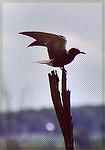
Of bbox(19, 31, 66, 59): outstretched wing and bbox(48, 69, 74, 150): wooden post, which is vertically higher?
bbox(19, 31, 66, 59): outstretched wing

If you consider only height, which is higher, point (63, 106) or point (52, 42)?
point (52, 42)

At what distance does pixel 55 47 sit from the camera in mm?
718

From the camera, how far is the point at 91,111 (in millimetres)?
898

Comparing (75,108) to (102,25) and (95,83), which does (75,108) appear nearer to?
(95,83)

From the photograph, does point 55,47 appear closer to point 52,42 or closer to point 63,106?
point 52,42

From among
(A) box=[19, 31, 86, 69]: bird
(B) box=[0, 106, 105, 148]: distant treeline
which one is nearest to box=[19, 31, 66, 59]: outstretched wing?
(A) box=[19, 31, 86, 69]: bird

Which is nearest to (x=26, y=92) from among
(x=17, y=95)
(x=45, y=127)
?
(x=17, y=95)

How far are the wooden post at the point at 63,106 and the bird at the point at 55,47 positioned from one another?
1.8 inches

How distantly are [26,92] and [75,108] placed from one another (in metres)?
0.18

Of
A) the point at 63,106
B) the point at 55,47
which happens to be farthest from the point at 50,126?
the point at 55,47

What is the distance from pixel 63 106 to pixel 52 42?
0.60 ft

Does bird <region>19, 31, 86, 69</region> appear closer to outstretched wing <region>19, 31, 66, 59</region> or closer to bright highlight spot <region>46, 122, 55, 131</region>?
outstretched wing <region>19, 31, 66, 59</region>

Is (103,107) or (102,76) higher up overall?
(102,76)

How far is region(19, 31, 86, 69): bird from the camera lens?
2.36 feet
